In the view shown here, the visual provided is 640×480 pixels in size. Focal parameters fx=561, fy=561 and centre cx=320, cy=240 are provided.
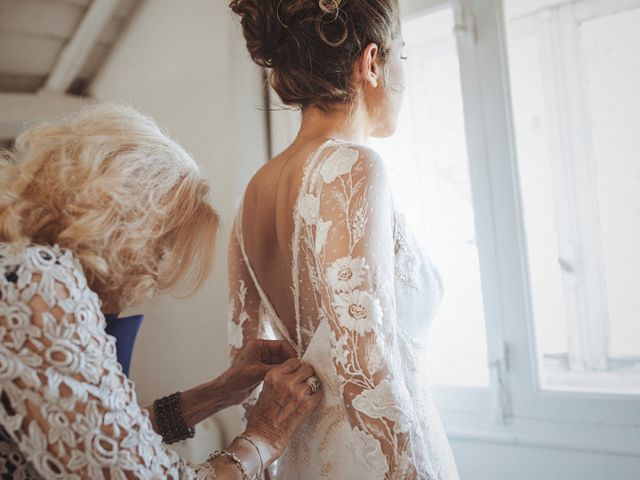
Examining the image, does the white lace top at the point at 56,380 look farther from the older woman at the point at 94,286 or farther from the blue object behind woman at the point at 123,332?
the blue object behind woman at the point at 123,332

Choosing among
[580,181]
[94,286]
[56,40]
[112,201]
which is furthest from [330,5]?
[56,40]

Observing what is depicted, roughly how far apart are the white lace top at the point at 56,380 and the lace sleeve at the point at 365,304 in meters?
0.32

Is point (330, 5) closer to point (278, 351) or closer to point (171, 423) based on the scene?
point (278, 351)

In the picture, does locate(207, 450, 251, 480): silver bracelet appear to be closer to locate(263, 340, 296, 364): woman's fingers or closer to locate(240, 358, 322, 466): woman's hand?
locate(240, 358, 322, 466): woman's hand

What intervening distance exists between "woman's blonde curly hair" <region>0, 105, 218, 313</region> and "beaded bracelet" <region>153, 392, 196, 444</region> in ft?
1.11

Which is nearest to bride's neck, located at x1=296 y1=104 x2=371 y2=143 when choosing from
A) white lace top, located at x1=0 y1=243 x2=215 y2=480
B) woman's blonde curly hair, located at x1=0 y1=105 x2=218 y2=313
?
woman's blonde curly hair, located at x1=0 y1=105 x2=218 y2=313

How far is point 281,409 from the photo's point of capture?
0.97 metres

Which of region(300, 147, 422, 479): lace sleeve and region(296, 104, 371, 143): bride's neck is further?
region(296, 104, 371, 143): bride's neck

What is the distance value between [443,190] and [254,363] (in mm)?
772

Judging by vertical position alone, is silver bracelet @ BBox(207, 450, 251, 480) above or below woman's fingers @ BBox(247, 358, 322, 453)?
below

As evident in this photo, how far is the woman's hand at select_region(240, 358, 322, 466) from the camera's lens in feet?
3.15

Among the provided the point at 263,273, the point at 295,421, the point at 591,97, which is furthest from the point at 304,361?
the point at 591,97

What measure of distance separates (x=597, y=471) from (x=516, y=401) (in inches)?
9.3

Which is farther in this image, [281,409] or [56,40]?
[56,40]
